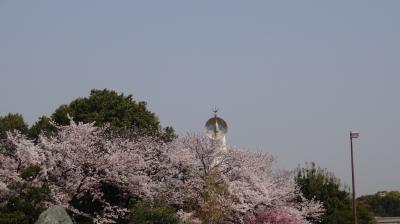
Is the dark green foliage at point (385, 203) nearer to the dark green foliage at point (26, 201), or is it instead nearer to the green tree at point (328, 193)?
the green tree at point (328, 193)

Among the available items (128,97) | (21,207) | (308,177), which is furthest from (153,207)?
(128,97)

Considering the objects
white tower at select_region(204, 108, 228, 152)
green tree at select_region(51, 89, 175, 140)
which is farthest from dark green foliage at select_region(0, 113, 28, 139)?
white tower at select_region(204, 108, 228, 152)

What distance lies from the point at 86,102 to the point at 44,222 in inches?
951

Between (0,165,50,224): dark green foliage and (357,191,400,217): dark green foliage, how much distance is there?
6969 cm

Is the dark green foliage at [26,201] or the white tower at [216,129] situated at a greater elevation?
the white tower at [216,129]

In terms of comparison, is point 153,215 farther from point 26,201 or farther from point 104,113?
point 104,113

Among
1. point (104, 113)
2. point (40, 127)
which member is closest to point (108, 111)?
point (104, 113)

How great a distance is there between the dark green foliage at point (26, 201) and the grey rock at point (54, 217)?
179 centimetres

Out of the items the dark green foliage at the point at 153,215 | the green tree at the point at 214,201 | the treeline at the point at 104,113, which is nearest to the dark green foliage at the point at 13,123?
the treeline at the point at 104,113

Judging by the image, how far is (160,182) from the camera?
29.5 m

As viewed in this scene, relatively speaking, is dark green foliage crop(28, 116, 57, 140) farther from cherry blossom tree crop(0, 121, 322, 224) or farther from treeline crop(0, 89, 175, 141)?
cherry blossom tree crop(0, 121, 322, 224)

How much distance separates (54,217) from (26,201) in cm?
296

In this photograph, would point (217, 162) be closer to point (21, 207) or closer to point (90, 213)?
point (90, 213)

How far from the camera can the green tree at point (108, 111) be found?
→ 4272 cm
